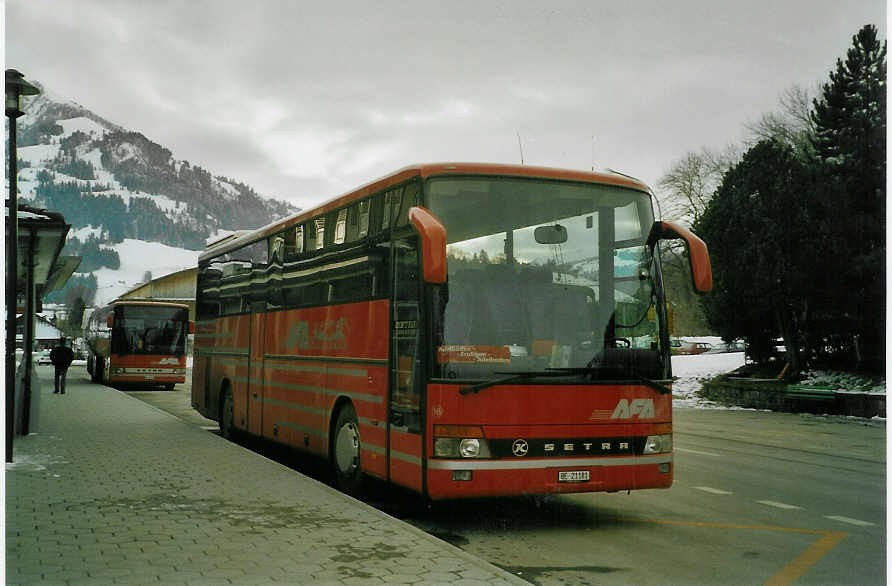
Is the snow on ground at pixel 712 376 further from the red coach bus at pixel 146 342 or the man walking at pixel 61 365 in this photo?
the man walking at pixel 61 365

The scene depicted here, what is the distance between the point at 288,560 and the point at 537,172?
412cm

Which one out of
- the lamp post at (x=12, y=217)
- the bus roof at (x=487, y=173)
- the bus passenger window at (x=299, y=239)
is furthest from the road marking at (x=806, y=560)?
the lamp post at (x=12, y=217)

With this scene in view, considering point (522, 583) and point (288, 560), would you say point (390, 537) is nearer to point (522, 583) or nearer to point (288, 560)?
point (288, 560)

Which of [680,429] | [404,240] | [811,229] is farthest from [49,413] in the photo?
[811,229]

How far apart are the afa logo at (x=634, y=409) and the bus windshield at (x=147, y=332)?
30261 mm

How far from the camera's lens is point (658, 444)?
887 centimetres

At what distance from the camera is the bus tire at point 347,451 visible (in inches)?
394

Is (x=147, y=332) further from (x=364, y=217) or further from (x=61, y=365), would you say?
(x=364, y=217)

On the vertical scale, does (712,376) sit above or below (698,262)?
below

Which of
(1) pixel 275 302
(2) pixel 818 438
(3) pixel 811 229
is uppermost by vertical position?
(3) pixel 811 229

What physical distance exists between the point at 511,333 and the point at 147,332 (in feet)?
101

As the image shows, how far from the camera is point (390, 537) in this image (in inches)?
290

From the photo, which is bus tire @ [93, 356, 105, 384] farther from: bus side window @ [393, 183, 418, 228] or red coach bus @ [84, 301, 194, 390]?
bus side window @ [393, 183, 418, 228]

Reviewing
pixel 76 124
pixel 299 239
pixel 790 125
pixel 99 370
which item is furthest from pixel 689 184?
pixel 299 239
